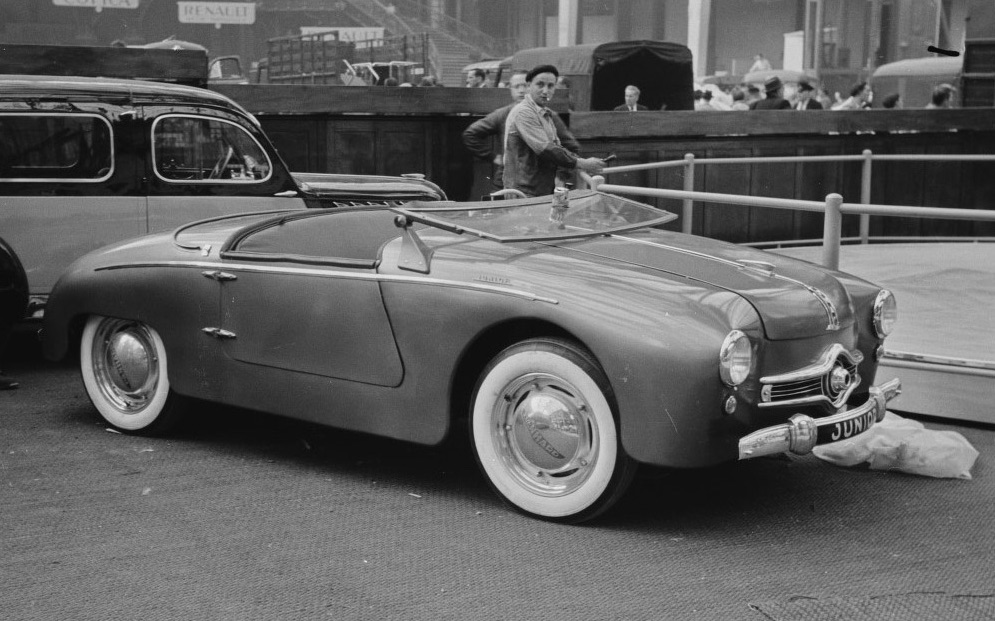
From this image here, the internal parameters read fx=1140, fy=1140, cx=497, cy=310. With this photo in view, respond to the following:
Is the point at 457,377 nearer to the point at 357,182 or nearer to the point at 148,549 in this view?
the point at 148,549

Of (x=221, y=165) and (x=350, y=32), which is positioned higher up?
(x=350, y=32)

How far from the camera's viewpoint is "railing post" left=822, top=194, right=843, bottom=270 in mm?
5816

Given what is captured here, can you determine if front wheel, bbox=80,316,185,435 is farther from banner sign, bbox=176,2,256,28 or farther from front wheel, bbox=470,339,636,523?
banner sign, bbox=176,2,256,28

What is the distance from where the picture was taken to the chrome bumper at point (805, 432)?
3777 mm

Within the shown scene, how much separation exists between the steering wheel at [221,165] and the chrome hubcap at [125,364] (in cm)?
253

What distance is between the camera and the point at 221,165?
7629 mm

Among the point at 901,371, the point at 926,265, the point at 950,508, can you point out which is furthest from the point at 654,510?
the point at 926,265

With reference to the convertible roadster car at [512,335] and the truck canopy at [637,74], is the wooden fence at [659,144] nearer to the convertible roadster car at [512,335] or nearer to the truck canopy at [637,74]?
A: the truck canopy at [637,74]

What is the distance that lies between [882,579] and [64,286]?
12.4ft

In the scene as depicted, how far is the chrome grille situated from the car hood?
0.38 feet

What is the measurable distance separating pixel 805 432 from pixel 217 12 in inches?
1088

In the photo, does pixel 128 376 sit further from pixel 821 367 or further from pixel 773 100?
pixel 773 100

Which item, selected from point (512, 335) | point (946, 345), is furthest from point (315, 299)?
point (946, 345)


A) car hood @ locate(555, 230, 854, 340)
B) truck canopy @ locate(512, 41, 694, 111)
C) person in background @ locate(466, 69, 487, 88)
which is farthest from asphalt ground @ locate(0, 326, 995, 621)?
person in background @ locate(466, 69, 487, 88)
